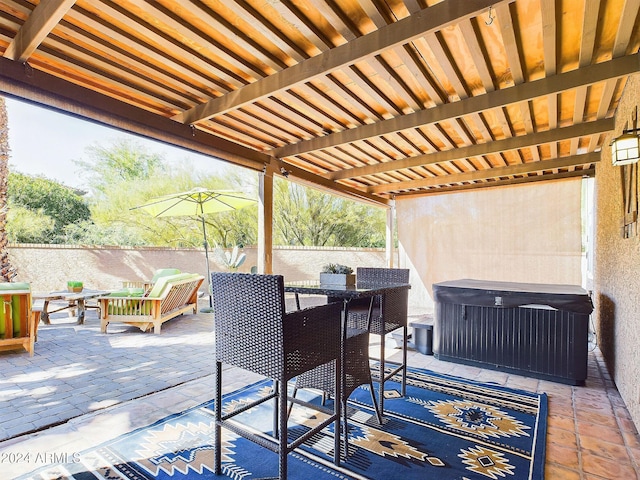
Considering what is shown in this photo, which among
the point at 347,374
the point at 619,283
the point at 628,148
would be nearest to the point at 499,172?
the point at 619,283

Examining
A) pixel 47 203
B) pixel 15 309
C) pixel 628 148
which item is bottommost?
pixel 15 309

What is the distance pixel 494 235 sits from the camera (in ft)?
23.4

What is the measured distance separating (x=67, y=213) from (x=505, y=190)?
1436 cm

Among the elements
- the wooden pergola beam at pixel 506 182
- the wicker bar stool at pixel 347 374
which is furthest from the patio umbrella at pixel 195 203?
the wicker bar stool at pixel 347 374

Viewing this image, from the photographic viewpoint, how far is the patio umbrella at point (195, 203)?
6980mm

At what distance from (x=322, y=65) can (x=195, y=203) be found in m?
5.25

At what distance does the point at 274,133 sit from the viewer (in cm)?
452

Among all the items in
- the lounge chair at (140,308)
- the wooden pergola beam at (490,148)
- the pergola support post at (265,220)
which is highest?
the wooden pergola beam at (490,148)

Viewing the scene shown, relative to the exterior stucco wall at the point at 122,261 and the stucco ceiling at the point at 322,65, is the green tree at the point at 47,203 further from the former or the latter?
the stucco ceiling at the point at 322,65

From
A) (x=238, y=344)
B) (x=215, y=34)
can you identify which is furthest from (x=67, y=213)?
(x=238, y=344)

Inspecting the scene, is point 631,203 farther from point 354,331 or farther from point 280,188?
point 280,188

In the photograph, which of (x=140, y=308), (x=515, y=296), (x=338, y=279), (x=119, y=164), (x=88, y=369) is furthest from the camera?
(x=119, y=164)

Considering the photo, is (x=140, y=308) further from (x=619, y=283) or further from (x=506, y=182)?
(x=506, y=182)

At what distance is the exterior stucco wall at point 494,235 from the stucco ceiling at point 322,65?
81.0 inches
